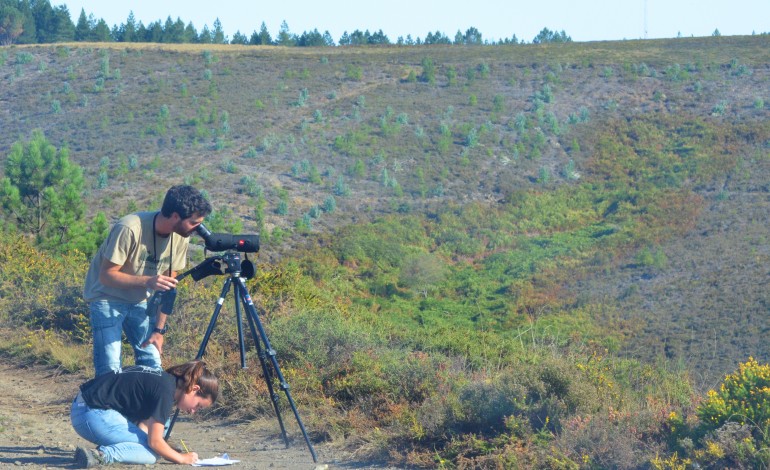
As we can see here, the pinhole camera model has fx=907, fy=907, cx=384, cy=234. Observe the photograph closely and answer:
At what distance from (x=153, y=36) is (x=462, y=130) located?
29615 millimetres

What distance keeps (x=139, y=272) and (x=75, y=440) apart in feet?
5.02

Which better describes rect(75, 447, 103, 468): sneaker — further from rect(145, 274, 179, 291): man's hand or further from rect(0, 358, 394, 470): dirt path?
rect(145, 274, 179, 291): man's hand

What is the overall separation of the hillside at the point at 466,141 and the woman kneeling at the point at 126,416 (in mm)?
12373

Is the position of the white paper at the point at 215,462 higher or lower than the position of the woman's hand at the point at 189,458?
lower

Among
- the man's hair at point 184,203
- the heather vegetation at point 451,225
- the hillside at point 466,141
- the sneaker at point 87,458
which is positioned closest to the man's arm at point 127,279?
the man's hair at point 184,203

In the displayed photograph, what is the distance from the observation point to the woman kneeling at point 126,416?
5316mm

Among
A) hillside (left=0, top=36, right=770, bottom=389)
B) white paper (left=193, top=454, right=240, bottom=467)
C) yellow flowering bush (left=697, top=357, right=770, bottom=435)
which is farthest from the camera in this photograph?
hillside (left=0, top=36, right=770, bottom=389)

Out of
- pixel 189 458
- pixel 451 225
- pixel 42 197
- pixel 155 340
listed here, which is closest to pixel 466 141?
pixel 451 225

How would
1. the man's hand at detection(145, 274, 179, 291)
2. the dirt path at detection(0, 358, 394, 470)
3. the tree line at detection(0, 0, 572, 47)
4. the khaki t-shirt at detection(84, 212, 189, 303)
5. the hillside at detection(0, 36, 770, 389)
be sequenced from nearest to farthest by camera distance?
the man's hand at detection(145, 274, 179, 291) < the khaki t-shirt at detection(84, 212, 189, 303) < the dirt path at detection(0, 358, 394, 470) < the hillside at detection(0, 36, 770, 389) < the tree line at detection(0, 0, 572, 47)

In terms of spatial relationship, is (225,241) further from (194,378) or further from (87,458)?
(87,458)

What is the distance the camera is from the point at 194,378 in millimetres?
5523

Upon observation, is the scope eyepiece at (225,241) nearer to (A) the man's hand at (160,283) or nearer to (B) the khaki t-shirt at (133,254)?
(B) the khaki t-shirt at (133,254)

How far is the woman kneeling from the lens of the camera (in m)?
5.32

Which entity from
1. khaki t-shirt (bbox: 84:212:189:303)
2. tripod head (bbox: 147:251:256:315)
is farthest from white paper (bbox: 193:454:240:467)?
khaki t-shirt (bbox: 84:212:189:303)
